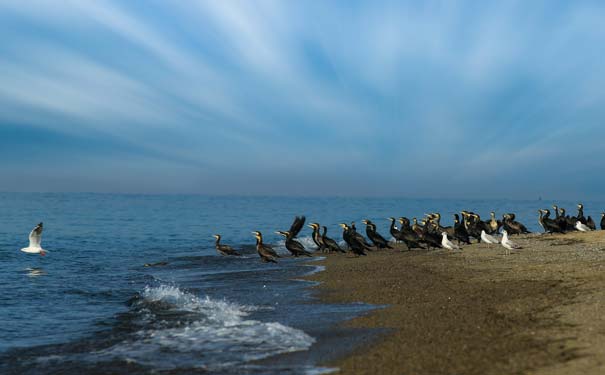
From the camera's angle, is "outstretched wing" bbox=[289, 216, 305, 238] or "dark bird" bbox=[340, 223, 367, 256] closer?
"dark bird" bbox=[340, 223, 367, 256]

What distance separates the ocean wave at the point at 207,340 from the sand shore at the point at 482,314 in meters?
1.64

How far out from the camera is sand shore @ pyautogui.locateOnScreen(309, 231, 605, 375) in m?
9.43

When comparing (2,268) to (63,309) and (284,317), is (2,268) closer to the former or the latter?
(63,309)

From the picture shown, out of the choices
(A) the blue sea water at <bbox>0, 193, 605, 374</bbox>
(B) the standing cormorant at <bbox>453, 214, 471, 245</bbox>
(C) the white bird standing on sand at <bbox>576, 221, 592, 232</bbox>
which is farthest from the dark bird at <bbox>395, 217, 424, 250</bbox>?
(C) the white bird standing on sand at <bbox>576, 221, 592, 232</bbox>

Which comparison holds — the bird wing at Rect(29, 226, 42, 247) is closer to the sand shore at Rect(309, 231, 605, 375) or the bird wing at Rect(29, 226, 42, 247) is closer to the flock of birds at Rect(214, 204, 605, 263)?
the flock of birds at Rect(214, 204, 605, 263)

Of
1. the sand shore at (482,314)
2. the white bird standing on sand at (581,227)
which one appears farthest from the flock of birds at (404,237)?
the sand shore at (482,314)

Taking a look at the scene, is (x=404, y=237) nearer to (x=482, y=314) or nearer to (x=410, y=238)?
(x=410, y=238)

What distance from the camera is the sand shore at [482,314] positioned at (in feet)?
30.9

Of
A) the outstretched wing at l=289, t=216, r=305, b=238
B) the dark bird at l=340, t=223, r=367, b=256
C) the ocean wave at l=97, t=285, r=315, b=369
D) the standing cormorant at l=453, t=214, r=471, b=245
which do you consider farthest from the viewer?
the outstretched wing at l=289, t=216, r=305, b=238

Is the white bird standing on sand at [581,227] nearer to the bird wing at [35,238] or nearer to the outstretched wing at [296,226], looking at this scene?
the outstretched wing at [296,226]

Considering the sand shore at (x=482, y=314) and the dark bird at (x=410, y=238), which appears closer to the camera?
the sand shore at (x=482, y=314)

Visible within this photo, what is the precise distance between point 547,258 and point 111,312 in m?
14.7

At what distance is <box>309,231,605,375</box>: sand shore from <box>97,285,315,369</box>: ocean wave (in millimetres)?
1637

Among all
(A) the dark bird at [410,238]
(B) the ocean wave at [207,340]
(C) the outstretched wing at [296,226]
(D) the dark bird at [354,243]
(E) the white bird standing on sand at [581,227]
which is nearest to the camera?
(B) the ocean wave at [207,340]
